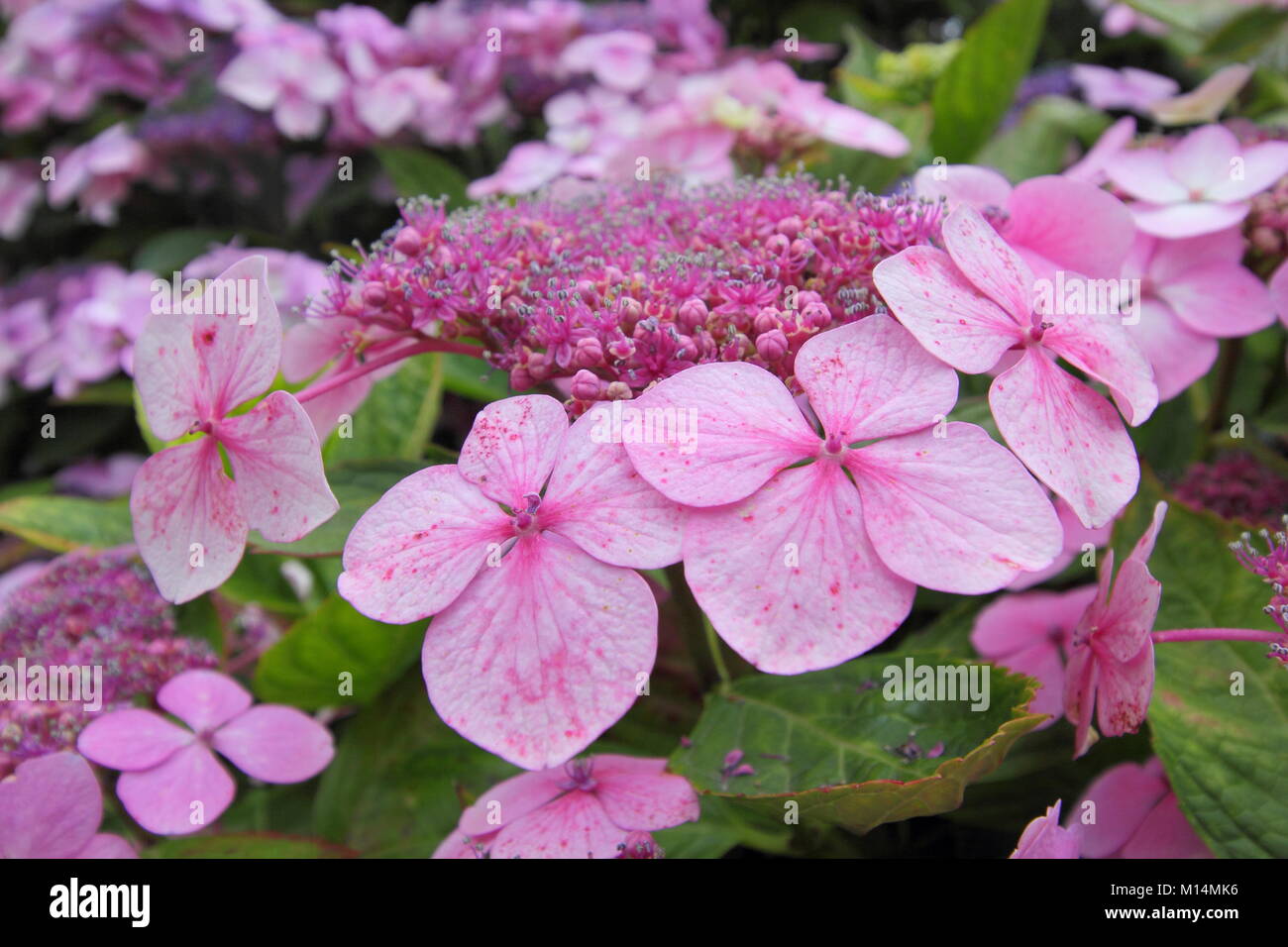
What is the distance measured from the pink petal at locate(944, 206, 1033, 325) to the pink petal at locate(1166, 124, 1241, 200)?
1.00ft

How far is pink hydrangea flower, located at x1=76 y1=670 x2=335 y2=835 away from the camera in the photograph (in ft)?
2.08

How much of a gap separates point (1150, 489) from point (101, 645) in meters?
0.74

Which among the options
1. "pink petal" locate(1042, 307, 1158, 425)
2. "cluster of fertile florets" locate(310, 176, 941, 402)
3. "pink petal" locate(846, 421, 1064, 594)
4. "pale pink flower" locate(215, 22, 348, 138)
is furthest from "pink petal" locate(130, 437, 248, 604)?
"pale pink flower" locate(215, 22, 348, 138)

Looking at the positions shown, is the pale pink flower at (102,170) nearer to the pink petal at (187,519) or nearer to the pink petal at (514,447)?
the pink petal at (187,519)

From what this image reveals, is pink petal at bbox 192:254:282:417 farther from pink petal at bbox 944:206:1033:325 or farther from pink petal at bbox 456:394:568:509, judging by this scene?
pink petal at bbox 944:206:1033:325

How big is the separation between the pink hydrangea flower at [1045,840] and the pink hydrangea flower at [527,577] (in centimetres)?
21

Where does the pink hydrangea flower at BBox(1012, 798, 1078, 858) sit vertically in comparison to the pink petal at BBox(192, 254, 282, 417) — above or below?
below

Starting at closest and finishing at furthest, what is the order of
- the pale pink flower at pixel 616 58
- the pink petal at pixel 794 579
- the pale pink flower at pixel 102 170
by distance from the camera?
the pink petal at pixel 794 579 < the pale pink flower at pixel 616 58 < the pale pink flower at pixel 102 170

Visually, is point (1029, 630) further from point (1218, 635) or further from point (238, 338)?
point (238, 338)

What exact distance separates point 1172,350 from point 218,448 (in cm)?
64

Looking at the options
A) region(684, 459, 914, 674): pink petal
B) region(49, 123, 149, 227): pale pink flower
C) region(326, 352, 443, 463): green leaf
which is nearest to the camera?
region(684, 459, 914, 674): pink petal

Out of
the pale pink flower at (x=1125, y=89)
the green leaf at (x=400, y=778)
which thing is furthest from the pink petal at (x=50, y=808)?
the pale pink flower at (x=1125, y=89)

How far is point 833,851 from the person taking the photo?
Answer: 0.69m

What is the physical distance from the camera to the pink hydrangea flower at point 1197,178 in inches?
27.1
